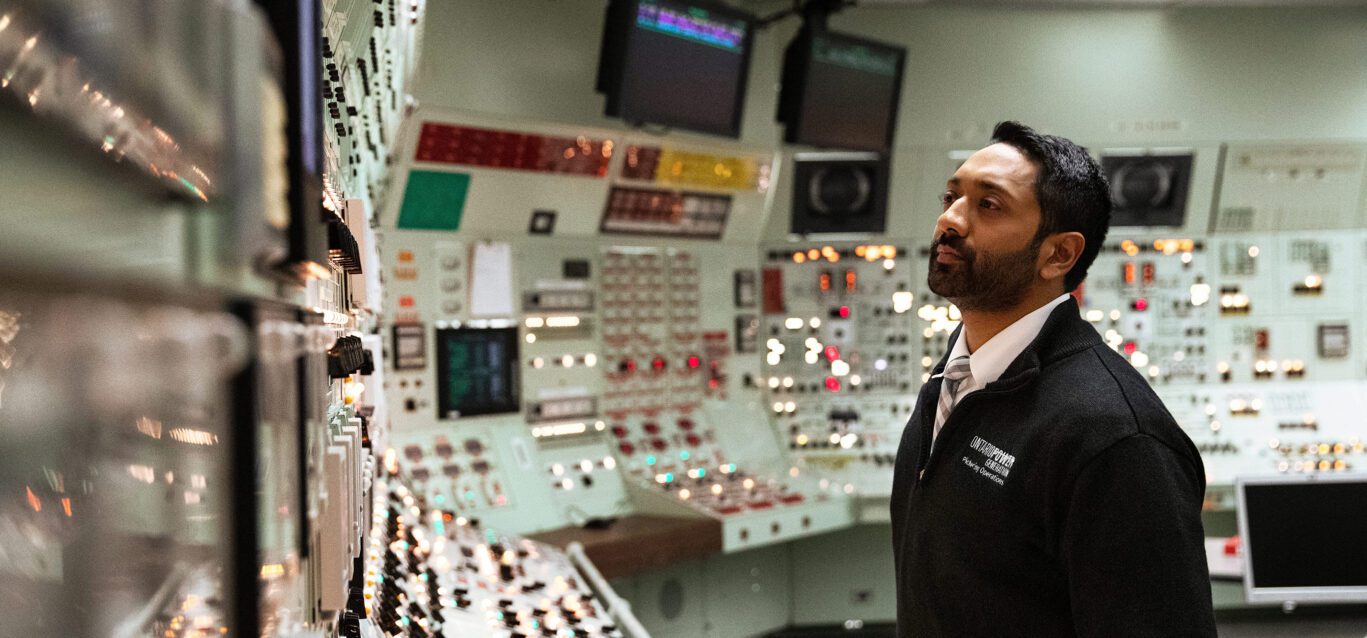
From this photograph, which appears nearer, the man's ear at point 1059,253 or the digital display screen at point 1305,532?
the man's ear at point 1059,253

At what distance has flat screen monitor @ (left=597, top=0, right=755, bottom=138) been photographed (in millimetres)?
4062

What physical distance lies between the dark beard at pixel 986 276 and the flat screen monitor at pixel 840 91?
3363mm

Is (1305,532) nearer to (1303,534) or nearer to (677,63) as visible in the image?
(1303,534)

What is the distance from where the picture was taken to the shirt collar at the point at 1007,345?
60.6 inches

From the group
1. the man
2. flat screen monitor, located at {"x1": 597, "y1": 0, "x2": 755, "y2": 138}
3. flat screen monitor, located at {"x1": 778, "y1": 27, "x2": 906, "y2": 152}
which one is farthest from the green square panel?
the man

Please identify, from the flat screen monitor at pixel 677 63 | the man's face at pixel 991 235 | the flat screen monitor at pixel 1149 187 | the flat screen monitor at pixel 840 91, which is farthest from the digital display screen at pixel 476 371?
the flat screen monitor at pixel 1149 187

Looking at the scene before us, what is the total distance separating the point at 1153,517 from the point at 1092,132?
4.78 m

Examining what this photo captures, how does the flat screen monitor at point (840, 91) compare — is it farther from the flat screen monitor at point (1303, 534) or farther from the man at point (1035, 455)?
the man at point (1035, 455)

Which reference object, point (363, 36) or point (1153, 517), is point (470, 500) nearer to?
point (363, 36)

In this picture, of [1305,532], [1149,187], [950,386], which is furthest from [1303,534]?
[1149,187]

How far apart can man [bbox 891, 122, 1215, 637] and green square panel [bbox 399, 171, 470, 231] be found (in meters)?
2.75

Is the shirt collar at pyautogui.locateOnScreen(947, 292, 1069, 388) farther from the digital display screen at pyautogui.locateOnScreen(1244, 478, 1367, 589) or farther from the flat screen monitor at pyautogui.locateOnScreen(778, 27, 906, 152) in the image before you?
the flat screen monitor at pyautogui.locateOnScreen(778, 27, 906, 152)

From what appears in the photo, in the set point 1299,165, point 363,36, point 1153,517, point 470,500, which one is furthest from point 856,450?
point 1153,517

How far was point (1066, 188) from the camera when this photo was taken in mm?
1534
